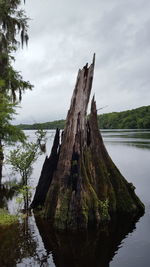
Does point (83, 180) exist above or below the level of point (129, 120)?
below

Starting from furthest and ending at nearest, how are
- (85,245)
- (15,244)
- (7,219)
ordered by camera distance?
(7,219)
(85,245)
(15,244)

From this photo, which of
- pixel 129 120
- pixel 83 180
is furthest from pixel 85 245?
pixel 129 120

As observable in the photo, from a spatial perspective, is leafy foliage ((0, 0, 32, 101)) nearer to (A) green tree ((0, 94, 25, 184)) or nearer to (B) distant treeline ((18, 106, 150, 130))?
(A) green tree ((0, 94, 25, 184))

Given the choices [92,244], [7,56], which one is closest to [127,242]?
[92,244]

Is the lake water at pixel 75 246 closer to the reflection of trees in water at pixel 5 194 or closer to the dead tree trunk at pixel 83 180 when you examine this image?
the dead tree trunk at pixel 83 180

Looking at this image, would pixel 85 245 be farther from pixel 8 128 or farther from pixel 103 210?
pixel 8 128

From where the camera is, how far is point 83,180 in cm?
1205

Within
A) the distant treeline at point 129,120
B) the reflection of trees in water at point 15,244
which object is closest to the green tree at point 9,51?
the reflection of trees in water at point 15,244

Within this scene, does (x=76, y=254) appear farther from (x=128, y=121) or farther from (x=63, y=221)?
(x=128, y=121)

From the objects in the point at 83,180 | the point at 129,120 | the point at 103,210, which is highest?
the point at 129,120

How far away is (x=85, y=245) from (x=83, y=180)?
10.1 feet

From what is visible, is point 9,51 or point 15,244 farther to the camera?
point 9,51

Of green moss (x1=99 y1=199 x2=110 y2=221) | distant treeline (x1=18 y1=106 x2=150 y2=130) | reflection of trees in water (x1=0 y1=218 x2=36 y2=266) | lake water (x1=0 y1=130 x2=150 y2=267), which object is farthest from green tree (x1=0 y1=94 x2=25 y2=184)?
distant treeline (x1=18 y1=106 x2=150 y2=130)

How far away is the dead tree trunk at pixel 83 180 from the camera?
11430 millimetres
